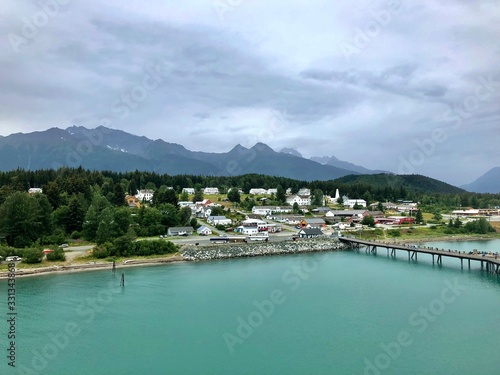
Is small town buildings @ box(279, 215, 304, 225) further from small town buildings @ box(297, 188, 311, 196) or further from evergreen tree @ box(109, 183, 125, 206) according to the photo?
small town buildings @ box(297, 188, 311, 196)

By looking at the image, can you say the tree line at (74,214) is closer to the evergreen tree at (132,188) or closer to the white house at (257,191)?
the evergreen tree at (132,188)

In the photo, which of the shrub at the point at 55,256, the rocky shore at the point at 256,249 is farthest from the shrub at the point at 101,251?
the rocky shore at the point at 256,249

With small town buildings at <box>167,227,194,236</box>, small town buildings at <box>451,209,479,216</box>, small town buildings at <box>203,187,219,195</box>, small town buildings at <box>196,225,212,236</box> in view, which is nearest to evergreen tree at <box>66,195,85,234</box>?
small town buildings at <box>167,227,194,236</box>

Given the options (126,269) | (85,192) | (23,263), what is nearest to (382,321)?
(126,269)

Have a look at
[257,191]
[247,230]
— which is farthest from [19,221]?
[257,191]

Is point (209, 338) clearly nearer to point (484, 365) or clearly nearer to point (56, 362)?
point (56, 362)

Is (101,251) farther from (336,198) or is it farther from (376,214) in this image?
(336,198)
